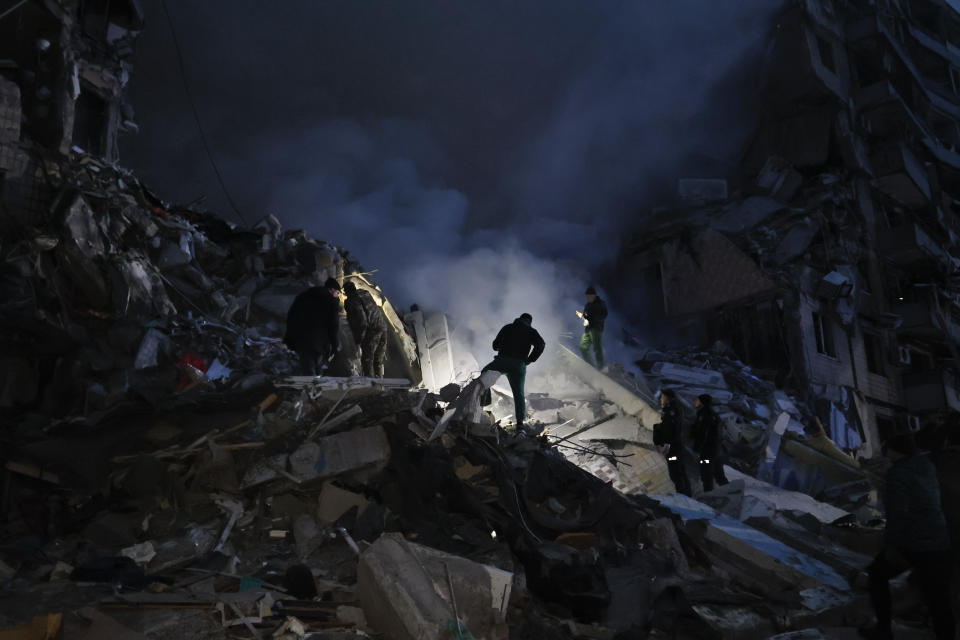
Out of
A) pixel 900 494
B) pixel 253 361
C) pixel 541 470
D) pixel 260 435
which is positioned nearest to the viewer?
pixel 900 494

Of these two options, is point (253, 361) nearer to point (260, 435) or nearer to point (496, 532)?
point (260, 435)

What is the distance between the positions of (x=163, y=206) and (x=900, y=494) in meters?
12.9

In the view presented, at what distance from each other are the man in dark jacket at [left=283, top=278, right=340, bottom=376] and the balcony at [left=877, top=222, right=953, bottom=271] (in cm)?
2297

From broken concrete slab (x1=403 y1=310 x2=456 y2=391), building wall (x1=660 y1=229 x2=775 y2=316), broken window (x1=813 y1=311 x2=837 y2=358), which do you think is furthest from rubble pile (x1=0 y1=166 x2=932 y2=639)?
broken window (x1=813 y1=311 x2=837 y2=358)

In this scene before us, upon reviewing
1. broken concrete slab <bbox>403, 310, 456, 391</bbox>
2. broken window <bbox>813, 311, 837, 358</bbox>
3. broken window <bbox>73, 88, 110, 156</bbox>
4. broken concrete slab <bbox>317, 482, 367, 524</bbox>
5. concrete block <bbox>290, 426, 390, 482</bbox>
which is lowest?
broken concrete slab <bbox>317, 482, 367, 524</bbox>

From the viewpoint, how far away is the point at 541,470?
5.98m

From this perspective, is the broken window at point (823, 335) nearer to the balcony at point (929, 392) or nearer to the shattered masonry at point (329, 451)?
the shattered masonry at point (329, 451)

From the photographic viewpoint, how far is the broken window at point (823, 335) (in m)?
19.1

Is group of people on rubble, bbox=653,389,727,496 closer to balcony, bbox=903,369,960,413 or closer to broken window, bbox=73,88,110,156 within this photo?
broken window, bbox=73,88,110,156

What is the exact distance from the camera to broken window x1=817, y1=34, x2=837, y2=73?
24.1 metres

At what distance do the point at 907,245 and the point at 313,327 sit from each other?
23.2m

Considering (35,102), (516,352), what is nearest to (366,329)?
(516,352)

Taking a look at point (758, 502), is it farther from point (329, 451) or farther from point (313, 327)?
point (313, 327)

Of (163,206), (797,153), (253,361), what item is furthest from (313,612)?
(797,153)
